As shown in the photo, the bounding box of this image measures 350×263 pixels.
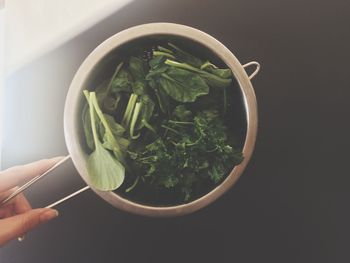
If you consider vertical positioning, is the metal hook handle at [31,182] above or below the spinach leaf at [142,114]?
below

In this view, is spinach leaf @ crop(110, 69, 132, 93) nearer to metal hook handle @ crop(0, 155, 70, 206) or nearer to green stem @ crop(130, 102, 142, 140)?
green stem @ crop(130, 102, 142, 140)

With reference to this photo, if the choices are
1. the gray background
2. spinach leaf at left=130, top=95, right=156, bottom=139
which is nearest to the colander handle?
the gray background

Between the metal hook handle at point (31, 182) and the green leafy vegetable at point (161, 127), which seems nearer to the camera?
the green leafy vegetable at point (161, 127)

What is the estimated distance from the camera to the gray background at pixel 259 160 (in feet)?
3.15

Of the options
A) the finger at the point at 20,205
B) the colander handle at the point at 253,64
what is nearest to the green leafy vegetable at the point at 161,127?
the colander handle at the point at 253,64

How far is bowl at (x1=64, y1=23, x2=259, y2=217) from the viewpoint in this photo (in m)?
0.89

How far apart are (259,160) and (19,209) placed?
0.57 meters

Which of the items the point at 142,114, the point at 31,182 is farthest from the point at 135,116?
the point at 31,182

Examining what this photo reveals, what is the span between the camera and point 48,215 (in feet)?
3.20

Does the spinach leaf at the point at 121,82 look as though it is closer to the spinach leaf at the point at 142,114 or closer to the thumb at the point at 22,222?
the spinach leaf at the point at 142,114

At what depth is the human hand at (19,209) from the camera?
3.15ft

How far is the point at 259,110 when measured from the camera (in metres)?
0.99

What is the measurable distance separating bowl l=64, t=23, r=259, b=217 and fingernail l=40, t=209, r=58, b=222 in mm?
151

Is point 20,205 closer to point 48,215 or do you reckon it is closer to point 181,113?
point 48,215
